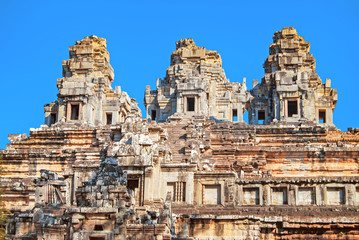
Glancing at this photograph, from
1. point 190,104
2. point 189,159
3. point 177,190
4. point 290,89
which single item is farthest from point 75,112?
point 177,190

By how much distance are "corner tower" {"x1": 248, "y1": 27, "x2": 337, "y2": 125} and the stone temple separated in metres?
0.11

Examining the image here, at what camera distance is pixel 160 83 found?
60.4m

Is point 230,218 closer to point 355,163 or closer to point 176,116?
point 355,163

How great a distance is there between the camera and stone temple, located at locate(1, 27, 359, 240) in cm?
2497

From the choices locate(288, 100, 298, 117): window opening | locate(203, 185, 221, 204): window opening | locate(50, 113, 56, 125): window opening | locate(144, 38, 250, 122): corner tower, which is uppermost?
locate(144, 38, 250, 122): corner tower

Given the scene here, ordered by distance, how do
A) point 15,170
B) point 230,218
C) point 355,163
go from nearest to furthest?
1. point 230,218
2. point 355,163
3. point 15,170

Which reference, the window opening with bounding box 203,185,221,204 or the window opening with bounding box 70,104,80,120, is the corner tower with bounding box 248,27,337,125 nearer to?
the window opening with bounding box 70,104,80,120

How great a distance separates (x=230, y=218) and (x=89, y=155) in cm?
1682

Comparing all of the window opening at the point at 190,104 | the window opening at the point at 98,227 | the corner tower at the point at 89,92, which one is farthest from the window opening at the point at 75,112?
the window opening at the point at 98,227

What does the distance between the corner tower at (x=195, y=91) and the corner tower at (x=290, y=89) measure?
2279 millimetres

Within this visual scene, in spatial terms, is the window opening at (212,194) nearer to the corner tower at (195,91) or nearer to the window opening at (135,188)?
the window opening at (135,188)

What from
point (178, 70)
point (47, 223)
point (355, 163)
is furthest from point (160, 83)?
point (47, 223)

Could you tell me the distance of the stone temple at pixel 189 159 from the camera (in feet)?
81.9

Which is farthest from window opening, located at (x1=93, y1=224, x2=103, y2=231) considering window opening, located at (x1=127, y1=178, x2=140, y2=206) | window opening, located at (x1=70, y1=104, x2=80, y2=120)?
window opening, located at (x1=70, y1=104, x2=80, y2=120)
